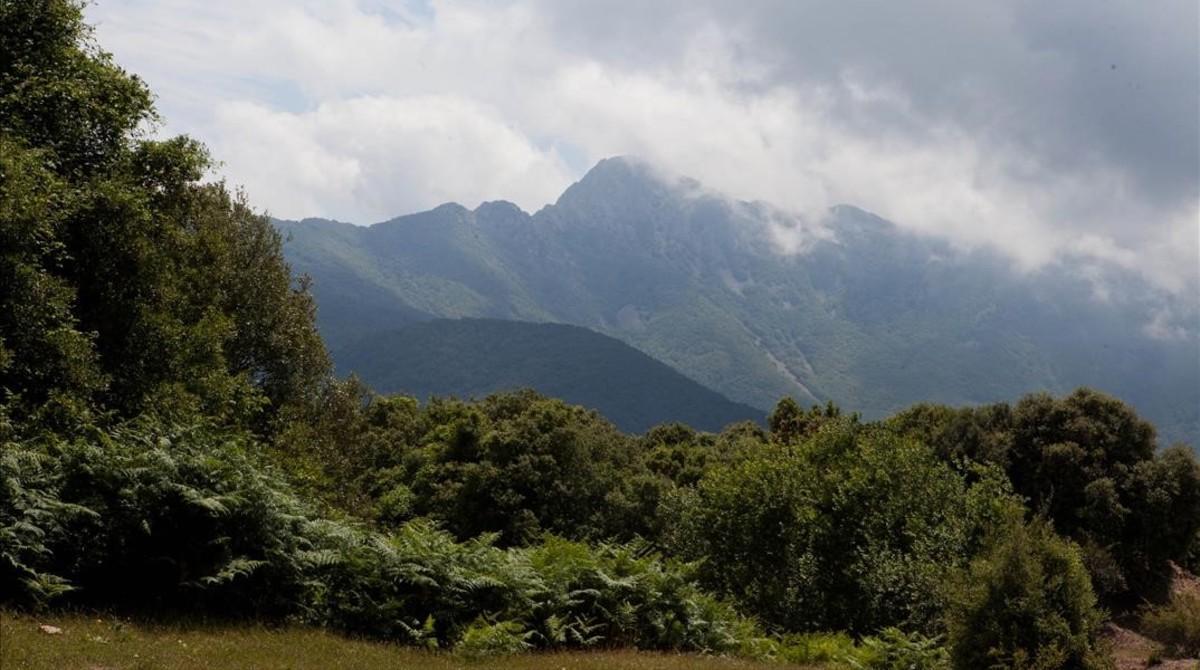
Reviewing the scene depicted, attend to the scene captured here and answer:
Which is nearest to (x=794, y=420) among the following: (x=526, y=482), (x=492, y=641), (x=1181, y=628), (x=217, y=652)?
(x=526, y=482)

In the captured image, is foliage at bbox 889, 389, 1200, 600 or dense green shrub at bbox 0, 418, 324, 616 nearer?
dense green shrub at bbox 0, 418, 324, 616

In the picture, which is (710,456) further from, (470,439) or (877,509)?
(877,509)

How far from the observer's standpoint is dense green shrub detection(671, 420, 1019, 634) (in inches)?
1016

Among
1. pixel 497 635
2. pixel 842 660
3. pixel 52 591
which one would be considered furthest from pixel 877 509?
pixel 52 591

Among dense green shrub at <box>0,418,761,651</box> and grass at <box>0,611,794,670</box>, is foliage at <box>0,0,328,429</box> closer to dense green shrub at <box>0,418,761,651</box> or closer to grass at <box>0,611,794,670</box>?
dense green shrub at <box>0,418,761,651</box>

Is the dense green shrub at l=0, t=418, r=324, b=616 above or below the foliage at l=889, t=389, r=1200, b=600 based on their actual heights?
below

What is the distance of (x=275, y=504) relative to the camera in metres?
14.0

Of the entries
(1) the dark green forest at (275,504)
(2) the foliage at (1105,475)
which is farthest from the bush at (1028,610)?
(2) the foliage at (1105,475)

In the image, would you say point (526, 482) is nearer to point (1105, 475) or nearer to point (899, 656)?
point (899, 656)

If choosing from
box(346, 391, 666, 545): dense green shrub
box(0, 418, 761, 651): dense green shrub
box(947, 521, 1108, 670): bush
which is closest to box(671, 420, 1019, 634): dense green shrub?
box(947, 521, 1108, 670): bush

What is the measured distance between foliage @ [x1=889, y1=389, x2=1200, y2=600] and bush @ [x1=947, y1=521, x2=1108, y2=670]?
83.6 feet

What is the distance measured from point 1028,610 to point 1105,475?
3083cm

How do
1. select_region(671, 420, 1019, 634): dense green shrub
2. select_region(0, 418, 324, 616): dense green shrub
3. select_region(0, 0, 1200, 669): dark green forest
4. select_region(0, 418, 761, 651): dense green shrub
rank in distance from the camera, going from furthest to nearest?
select_region(671, 420, 1019, 634): dense green shrub < select_region(0, 0, 1200, 669): dark green forest < select_region(0, 418, 761, 651): dense green shrub < select_region(0, 418, 324, 616): dense green shrub

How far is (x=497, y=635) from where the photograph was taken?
14.2m
